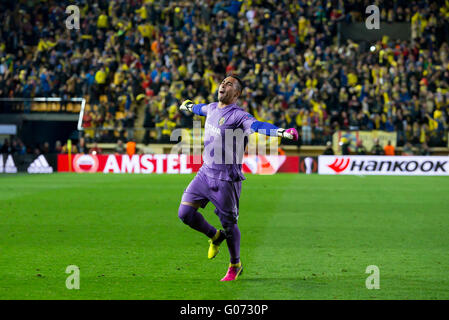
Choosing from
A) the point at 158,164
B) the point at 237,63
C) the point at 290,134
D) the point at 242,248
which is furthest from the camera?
the point at 237,63

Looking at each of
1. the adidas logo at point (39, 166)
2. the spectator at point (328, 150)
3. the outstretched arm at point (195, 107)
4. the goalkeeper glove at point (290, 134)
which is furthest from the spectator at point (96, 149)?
the goalkeeper glove at point (290, 134)

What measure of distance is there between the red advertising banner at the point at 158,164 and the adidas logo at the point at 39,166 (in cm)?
82

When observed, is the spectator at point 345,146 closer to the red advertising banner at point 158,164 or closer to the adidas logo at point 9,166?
the red advertising banner at point 158,164

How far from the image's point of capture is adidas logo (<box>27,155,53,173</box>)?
31109mm

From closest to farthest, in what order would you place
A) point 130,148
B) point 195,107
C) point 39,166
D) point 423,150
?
point 195,107 → point 423,150 → point 39,166 → point 130,148

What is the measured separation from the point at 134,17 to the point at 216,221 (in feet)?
81.1

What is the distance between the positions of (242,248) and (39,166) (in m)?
22.4

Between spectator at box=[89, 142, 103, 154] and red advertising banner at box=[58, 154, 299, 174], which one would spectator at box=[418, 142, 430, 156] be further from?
spectator at box=[89, 142, 103, 154]

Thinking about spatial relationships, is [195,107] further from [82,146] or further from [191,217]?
[82,146]

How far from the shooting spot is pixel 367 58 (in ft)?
108

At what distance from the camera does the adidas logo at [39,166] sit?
102ft

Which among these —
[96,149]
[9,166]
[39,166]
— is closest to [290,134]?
[39,166]

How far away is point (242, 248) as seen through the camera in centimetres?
1045
